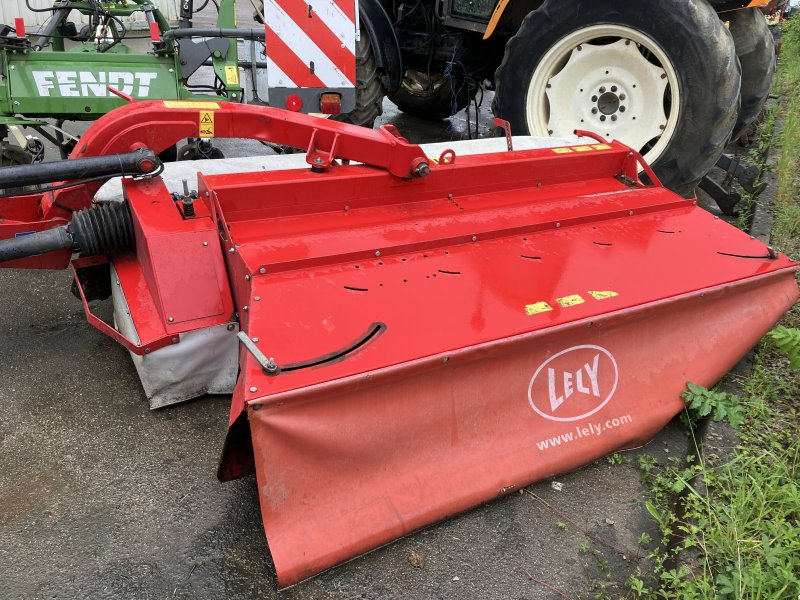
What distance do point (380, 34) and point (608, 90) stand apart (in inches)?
60.9

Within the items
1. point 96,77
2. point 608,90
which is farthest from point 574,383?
point 96,77

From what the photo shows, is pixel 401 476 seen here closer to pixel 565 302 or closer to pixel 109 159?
pixel 565 302

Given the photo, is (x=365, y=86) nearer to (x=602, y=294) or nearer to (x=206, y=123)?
(x=206, y=123)

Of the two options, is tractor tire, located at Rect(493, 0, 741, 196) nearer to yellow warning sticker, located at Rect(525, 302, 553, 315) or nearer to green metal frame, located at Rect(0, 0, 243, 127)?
yellow warning sticker, located at Rect(525, 302, 553, 315)

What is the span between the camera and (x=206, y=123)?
2.33 m

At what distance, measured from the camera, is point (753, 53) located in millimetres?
4344

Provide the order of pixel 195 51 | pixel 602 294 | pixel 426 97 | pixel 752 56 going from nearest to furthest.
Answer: pixel 602 294
pixel 195 51
pixel 752 56
pixel 426 97

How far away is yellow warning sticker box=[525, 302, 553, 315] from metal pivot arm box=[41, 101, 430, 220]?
67 centimetres

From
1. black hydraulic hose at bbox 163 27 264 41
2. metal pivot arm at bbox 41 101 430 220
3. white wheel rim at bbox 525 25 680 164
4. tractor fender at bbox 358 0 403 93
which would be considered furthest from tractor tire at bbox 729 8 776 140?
metal pivot arm at bbox 41 101 430 220

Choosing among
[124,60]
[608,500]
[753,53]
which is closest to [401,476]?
[608,500]

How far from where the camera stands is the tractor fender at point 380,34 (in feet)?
13.2

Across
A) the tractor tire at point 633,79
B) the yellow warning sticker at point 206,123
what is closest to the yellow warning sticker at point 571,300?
the yellow warning sticker at point 206,123

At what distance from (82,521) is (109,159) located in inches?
44.4

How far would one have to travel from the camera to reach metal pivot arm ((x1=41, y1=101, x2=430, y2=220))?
7.54ft
